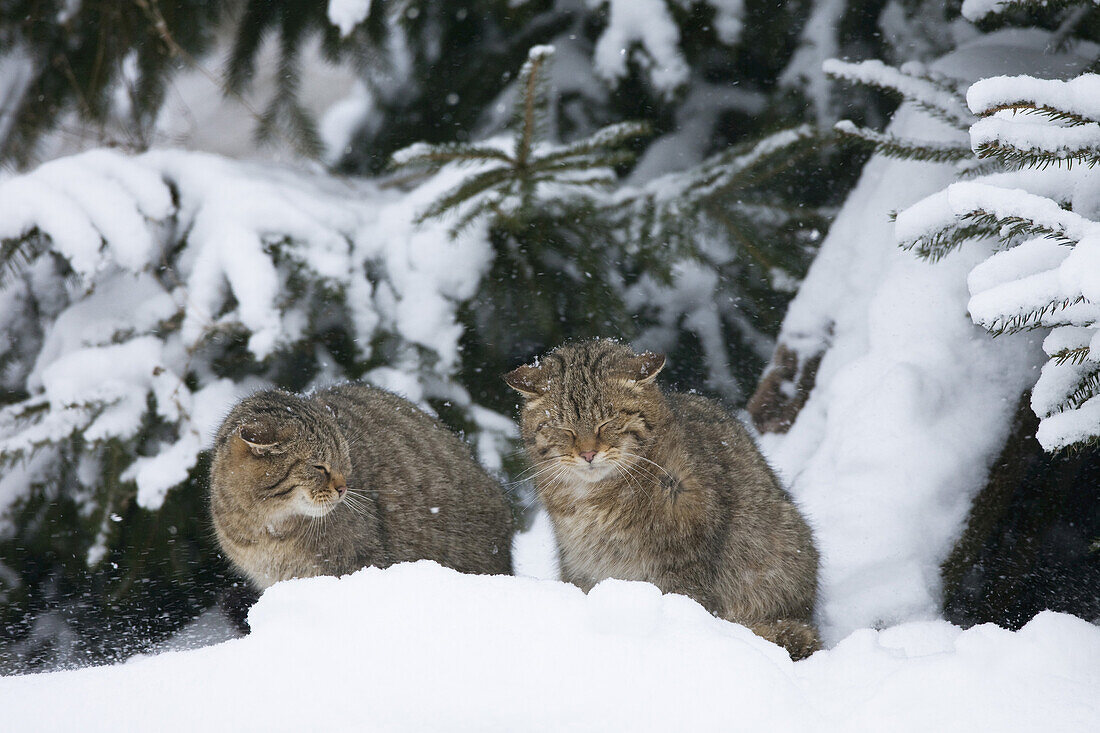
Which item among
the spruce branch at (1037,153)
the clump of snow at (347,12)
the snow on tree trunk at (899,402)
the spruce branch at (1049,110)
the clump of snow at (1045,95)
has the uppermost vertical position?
the clump of snow at (347,12)

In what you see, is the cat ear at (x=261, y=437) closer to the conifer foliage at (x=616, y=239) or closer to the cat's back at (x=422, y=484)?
the cat's back at (x=422, y=484)

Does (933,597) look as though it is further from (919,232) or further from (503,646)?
(503,646)

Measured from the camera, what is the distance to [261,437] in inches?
97.7

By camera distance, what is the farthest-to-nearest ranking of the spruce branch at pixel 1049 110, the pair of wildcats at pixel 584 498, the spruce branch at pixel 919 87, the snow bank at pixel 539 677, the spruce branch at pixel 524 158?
the spruce branch at pixel 524 158
the spruce branch at pixel 919 87
the pair of wildcats at pixel 584 498
the spruce branch at pixel 1049 110
the snow bank at pixel 539 677

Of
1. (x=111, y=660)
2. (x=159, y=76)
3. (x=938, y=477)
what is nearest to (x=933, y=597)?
(x=938, y=477)

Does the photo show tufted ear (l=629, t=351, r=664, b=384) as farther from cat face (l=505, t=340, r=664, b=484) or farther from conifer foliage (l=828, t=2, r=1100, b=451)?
conifer foliage (l=828, t=2, r=1100, b=451)

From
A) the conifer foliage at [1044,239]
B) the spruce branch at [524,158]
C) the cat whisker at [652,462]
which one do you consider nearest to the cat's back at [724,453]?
the cat whisker at [652,462]

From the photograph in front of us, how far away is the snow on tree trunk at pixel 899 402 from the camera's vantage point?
2885 mm

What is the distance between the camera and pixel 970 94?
1.98 metres

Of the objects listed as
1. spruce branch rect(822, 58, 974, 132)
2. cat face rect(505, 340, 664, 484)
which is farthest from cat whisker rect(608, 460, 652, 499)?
spruce branch rect(822, 58, 974, 132)

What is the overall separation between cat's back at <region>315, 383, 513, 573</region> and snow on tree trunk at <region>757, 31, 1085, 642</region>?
3.95 feet

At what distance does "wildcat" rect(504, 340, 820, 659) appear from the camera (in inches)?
105

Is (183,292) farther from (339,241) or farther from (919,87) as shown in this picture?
(919,87)

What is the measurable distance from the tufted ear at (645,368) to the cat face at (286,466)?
38.4 inches
